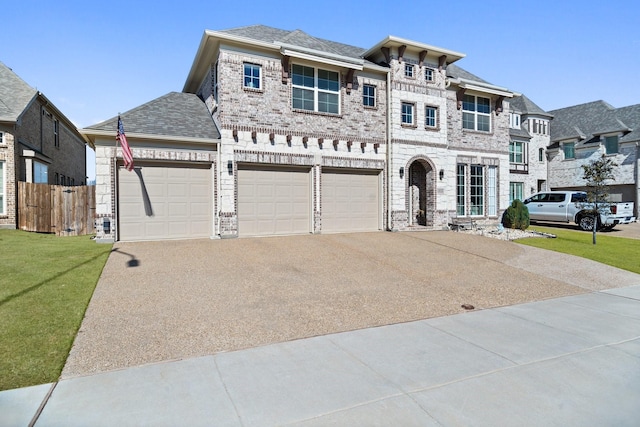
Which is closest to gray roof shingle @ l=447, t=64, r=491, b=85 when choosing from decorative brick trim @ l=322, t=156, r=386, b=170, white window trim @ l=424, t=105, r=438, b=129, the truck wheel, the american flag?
white window trim @ l=424, t=105, r=438, b=129

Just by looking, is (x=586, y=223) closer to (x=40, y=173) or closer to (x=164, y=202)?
(x=164, y=202)

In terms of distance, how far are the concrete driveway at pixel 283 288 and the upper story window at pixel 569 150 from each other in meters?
21.0

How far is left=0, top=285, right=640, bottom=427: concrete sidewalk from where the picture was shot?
3.32m

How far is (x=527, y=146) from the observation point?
91.0 feet

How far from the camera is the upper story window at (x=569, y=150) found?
29050 millimetres

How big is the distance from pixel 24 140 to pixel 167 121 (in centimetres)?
814

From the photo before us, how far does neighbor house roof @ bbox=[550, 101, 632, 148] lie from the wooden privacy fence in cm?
3228

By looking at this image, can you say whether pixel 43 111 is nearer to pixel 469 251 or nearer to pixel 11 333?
pixel 11 333

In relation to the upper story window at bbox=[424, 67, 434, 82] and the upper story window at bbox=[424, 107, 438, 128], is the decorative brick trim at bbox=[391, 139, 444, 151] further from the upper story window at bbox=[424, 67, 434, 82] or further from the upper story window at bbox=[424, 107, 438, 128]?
the upper story window at bbox=[424, 67, 434, 82]

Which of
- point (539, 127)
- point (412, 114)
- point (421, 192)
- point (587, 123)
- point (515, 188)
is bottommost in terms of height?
point (421, 192)

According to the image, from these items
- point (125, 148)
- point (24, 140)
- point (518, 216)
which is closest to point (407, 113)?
point (518, 216)

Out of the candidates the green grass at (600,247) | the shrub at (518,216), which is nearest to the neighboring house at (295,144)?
the shrub at (518,216)

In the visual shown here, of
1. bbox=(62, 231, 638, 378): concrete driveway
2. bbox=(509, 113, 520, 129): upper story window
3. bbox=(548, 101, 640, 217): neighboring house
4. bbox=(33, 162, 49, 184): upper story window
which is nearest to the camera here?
bbox=(62, 231, 638, 378): concrete driveway

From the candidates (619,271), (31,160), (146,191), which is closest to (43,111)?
(31,160)
